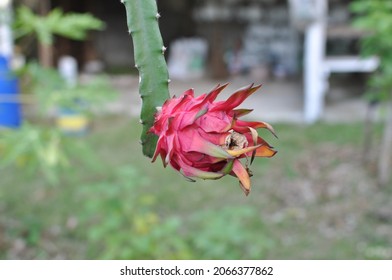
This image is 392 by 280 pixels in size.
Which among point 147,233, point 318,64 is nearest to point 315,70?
point 318,64

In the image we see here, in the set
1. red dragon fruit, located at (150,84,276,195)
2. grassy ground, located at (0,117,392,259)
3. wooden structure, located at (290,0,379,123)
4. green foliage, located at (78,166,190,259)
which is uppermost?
red dragon fruit, located at (150,84,276,195)

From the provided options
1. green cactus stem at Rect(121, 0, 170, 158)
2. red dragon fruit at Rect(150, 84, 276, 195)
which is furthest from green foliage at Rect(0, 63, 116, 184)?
red dragon fruit at Rect(150, 84, 276, 195)

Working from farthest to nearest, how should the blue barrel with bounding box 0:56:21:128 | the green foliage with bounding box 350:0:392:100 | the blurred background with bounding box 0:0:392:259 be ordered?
the blue barrel with bounding box 0:56:21:128
the green foliage with bounding box 350:0:392:100
the blurred background with bounding box 0:0:392:259

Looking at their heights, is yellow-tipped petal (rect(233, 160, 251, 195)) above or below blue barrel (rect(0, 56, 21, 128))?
above

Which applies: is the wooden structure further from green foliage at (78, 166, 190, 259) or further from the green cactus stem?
the green cactus stem

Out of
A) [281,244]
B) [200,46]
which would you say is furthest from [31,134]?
[200,46]

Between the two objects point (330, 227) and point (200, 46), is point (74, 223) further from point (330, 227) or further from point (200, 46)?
point (200, 46)
